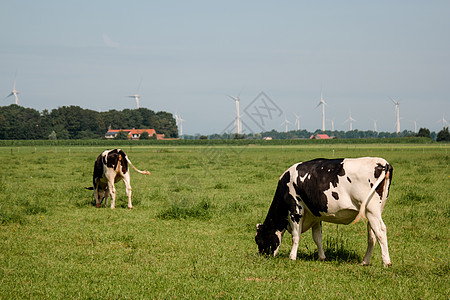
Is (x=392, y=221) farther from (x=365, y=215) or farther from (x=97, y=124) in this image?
(x=97, y=124)

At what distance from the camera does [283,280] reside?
627 cm

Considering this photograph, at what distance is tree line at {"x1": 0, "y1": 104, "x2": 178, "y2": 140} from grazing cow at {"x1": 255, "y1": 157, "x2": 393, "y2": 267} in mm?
107915

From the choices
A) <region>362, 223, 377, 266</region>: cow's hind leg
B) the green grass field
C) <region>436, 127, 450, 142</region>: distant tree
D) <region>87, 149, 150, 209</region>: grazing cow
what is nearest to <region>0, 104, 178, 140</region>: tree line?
<region>436, 127, 450, 142</region>: distant tree

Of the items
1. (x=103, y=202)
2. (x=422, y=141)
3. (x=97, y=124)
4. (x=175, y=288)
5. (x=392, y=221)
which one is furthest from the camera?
(x=97, y=124)

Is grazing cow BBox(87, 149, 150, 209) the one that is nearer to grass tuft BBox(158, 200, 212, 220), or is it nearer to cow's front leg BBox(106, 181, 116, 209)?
cow's front leg BBox(106, 181, 116, 209)

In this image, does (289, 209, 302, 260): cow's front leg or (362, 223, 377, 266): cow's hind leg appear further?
(289, 209, 302, 260): cow's front leg

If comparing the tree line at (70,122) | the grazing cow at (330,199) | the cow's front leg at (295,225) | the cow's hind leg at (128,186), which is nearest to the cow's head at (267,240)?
the grazing cow at (330,199)

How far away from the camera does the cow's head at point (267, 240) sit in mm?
7621

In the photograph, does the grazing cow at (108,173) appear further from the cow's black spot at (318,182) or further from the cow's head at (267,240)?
the cow's black spot at (318,182)

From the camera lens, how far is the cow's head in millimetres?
7621

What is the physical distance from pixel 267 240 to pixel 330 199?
154 centimetres

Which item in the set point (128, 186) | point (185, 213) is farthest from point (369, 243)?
point (128, 186)

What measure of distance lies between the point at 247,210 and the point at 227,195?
134 inches

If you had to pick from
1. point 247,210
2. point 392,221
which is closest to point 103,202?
point 247,210
